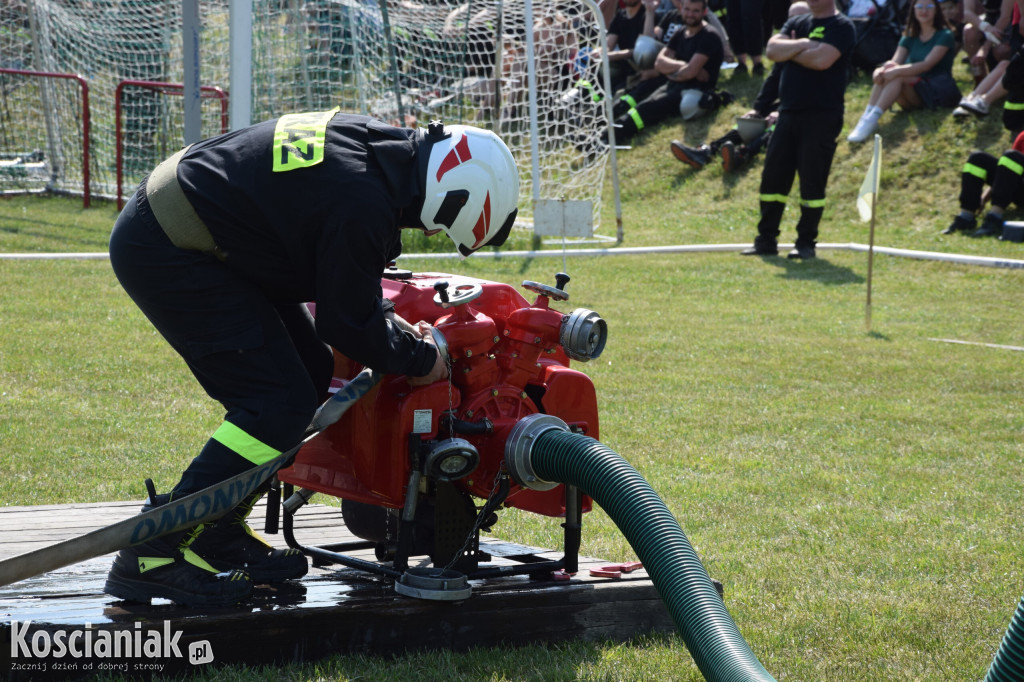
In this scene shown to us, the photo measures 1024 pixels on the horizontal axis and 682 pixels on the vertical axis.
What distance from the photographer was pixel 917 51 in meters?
15.5

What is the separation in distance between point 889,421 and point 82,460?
15.3 feet

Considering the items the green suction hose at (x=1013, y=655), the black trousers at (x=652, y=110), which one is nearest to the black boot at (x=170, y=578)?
Answer: the green suction hose at (x=1013, y=655)

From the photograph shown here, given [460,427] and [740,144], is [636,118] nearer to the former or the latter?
[740,144]

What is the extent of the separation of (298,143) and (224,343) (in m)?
0.66

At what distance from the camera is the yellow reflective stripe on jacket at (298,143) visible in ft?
11.1

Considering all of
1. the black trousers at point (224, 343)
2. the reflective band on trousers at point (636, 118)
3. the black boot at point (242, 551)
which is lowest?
the reflective band on trousers at point (636, 118)

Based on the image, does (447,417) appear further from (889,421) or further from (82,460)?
(889,421)

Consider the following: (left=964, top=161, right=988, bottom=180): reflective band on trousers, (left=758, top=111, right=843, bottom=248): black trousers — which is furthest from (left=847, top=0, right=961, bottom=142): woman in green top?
(left=758, top=111, right=843, bottom=248): black trousers

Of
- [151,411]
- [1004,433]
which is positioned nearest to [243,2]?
[151,411]

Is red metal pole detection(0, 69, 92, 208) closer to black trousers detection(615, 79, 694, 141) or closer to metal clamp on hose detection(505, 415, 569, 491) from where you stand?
black trousers detection(615, 79, 694, 141)

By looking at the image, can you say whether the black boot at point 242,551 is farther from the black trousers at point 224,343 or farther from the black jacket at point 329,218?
the black jacket at point 329,218

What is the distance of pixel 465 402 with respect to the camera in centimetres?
379

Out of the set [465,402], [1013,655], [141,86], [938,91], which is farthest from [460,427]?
[141,86]

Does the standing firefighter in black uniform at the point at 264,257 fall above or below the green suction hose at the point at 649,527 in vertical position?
above
